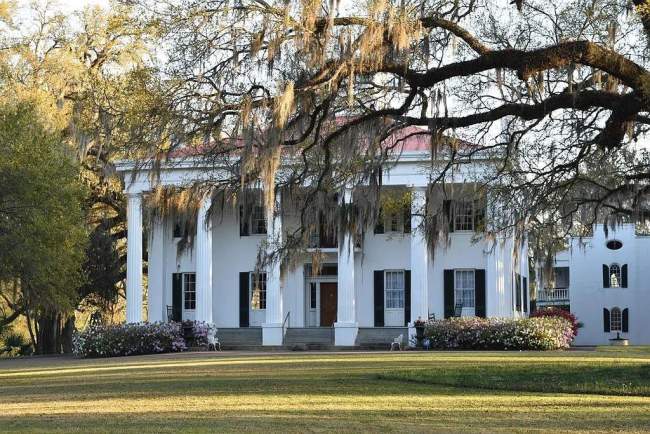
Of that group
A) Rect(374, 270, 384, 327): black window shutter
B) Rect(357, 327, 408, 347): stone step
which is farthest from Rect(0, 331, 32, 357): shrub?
Rect(357, 327, 408, 347): stone step

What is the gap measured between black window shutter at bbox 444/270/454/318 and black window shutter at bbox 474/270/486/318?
0.82 meters

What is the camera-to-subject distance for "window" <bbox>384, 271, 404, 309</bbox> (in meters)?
38.9

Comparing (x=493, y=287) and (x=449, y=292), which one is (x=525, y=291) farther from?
(x=493, y=287)

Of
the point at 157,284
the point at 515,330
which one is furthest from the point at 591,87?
the point at 157,284

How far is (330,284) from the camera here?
40.4 meters

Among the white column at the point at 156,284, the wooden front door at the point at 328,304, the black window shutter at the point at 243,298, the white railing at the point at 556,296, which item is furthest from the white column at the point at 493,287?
the white railing at the point at 556,296

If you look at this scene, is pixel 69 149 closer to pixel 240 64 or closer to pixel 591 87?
pixel 240 64

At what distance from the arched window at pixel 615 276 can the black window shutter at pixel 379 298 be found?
2206 centimetres

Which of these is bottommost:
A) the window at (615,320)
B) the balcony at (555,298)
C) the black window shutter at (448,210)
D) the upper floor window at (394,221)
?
the window at (615,320)

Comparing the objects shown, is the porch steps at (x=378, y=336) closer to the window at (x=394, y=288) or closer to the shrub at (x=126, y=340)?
the window at (x=394, y=288)

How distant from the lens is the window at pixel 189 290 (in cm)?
4028

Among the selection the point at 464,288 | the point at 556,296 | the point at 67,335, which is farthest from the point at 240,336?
the point at 556,296

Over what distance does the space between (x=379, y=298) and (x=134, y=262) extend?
9.01 m

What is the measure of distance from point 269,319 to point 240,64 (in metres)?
23.6
